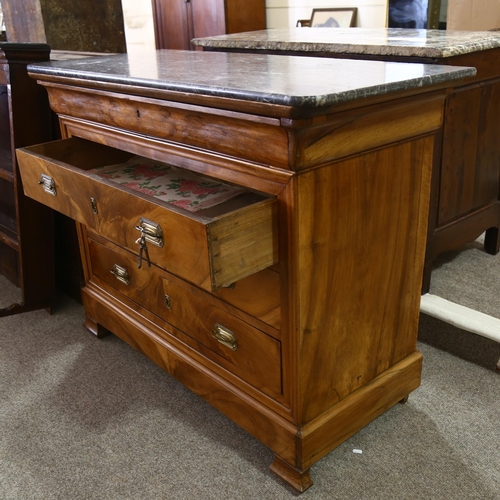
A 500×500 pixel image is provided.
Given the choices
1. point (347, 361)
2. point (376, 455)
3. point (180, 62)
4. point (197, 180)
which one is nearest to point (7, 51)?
point (180, 62)

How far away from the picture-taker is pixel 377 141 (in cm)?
121

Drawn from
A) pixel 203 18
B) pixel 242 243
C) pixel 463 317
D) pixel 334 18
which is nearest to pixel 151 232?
pixel 242 243

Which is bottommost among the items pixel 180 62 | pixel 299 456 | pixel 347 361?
pixel 299 456

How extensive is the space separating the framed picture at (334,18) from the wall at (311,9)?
0.03m

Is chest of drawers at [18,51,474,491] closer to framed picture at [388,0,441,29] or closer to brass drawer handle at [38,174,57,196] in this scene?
brass drawer handle at [38,174,57,196]

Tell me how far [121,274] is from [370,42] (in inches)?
45.8

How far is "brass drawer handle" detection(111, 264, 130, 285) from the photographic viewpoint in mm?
1764

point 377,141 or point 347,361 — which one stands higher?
point 377,141

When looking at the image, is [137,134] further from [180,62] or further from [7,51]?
[7,51]

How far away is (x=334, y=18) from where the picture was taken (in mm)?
3633

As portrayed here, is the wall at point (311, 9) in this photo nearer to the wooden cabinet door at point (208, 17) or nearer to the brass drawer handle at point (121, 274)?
the wooden cabinet door at point (208, 17)

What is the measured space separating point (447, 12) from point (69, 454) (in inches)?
104

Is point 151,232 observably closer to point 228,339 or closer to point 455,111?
point 228,339

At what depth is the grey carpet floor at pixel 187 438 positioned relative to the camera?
137cm
